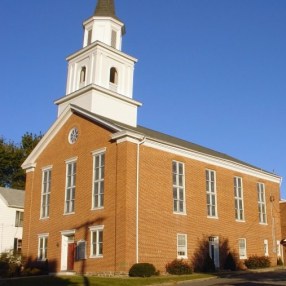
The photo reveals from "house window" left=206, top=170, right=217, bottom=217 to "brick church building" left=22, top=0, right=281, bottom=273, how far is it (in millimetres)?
82

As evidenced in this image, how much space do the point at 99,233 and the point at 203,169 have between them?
10481 millimetres

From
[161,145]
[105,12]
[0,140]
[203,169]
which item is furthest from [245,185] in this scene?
[0,140]

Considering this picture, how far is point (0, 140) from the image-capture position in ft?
242

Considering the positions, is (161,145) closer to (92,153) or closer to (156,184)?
(156,184)

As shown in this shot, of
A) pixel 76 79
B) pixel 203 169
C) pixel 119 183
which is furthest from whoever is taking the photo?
pixel 76 79

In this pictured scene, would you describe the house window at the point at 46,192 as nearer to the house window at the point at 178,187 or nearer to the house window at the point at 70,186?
the house window at the point at 70,186

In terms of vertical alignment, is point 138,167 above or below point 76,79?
below

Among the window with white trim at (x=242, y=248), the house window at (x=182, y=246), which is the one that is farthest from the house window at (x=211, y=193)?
the window with white trim at (x=242, y=248)

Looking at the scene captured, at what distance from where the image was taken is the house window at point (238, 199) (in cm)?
4059

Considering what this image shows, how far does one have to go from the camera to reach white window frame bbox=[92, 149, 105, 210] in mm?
32875

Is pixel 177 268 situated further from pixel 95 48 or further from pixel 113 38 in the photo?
pixel 113 38

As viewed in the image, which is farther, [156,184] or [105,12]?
[105,12]

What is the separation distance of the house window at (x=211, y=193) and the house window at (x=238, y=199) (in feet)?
10.5

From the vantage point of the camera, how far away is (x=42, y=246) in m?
37.2
